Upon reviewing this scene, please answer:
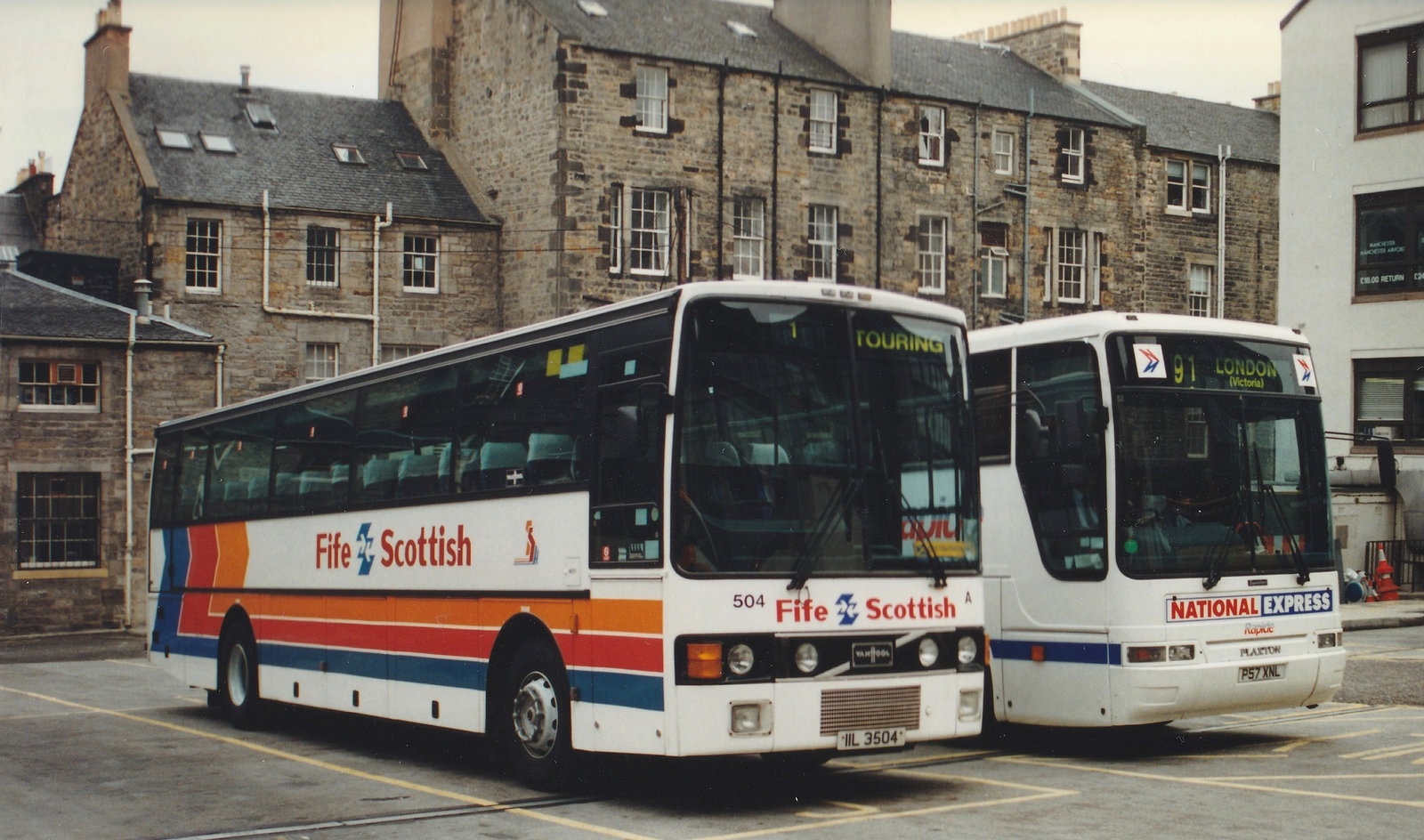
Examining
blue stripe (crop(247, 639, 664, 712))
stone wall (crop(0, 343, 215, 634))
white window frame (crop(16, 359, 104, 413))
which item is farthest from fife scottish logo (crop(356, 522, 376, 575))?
white window frame (crop(16, 359, 104, 413))

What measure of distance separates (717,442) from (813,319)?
1.08 m

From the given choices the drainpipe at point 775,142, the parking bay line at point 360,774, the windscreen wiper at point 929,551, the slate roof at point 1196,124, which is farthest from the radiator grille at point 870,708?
the slate roof at point 1196,124

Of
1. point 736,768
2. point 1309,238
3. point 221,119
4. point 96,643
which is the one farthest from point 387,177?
point 736,768

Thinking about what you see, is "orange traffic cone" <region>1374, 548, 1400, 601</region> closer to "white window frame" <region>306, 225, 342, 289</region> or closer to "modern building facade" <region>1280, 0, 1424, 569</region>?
"modern building facade" <region>1280, 0, 1424, 569</region>

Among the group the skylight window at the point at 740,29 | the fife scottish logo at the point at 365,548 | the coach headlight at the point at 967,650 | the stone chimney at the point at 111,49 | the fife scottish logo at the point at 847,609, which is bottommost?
the coach headlight at the point at 967,650

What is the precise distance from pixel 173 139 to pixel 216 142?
99 centimetres

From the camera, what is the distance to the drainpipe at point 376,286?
38.5 m

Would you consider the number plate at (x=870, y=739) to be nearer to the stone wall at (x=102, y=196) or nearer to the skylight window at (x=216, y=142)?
the stone wall at (x=102, y=196)

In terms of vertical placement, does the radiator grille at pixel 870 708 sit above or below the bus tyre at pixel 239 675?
above

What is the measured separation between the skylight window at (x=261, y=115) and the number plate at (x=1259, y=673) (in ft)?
110

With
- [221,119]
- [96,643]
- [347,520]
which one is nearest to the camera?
[347,520]

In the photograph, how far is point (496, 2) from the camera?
41.3 metres

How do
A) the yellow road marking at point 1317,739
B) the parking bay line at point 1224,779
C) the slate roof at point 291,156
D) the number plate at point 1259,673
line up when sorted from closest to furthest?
the parking bay line at point 1224,779
the number plate at point 1259,673
the yellow road marking at point 1317,739
the slate roof at point 291,156

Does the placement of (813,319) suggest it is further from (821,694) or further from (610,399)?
(821,694)
